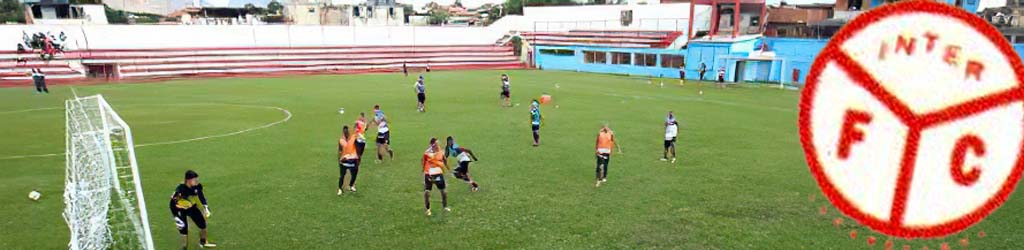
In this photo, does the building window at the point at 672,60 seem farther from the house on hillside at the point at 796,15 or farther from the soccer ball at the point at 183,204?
the soccer ball at the point at 183,204

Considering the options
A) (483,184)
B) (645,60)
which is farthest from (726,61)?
(483,184)

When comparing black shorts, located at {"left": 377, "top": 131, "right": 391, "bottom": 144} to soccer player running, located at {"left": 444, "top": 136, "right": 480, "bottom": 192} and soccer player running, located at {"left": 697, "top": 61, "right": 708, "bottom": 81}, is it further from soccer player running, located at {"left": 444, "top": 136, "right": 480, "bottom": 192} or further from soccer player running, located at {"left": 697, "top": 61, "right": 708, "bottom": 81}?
soccer player running, located at {"left": 697, "top": 61, "right": 708, "bottom": 81}

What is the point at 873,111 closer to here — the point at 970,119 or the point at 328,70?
the point at 970,119

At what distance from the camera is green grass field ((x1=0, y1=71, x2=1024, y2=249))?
9875mm

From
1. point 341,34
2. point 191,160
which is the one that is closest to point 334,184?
point 191,160

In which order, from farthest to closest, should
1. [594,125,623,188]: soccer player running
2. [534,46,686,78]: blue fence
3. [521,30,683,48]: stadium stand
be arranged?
[521,30,683,48]: stadium stand < [534,46,686,78]: blue fence < [594,125,623,188]: soccer player running

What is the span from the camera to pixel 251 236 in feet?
32.4

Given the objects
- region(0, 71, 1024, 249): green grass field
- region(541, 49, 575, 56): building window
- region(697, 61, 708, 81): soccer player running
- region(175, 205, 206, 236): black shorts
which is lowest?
region(0, 71, 1024, 249): green grass field

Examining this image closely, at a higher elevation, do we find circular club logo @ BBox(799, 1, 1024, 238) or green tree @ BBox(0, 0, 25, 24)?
green tree @ BBox(0, 0, 25, 24)

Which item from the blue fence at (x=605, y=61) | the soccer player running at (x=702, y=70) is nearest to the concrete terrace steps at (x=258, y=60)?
the blue fence at (x=605, y=61)

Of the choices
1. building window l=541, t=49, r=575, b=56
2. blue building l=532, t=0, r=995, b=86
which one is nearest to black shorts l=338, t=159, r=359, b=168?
blue building l=532, t=0, r=995, b=86

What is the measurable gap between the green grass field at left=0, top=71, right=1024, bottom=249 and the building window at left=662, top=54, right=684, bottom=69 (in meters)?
21.1

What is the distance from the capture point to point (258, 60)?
50.5 metres

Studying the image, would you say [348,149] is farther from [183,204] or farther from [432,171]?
[183,204]
